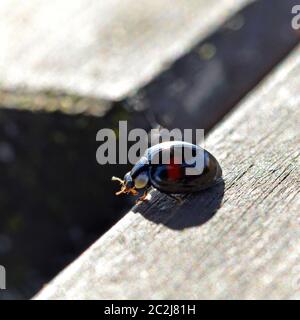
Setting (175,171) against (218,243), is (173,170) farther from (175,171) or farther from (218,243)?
(218,243)

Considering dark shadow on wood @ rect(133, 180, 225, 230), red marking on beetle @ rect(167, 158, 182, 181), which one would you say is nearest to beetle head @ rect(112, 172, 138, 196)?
red marking on beetle @ rect(167, 158, 182, 181)

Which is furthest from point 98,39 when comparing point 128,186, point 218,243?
point 218,243

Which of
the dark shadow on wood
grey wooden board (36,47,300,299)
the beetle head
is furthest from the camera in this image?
the beetle head

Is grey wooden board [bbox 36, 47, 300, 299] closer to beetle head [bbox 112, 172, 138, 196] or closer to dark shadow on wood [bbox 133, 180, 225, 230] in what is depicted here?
dark shadow on wood [bbox 133, 180, 225, 230]

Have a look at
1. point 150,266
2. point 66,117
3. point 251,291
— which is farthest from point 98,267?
point 66,117

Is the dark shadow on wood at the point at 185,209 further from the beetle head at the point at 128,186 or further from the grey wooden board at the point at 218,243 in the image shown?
the beetle head at the point at 128,186

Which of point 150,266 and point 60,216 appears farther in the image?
point 60,216

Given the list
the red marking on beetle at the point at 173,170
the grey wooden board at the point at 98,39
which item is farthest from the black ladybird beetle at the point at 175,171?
the grey wooden board at the point at 98,39

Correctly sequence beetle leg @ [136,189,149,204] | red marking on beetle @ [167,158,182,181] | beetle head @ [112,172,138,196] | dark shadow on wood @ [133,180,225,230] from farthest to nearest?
beetle head @ [112,172,138,196] → red marking on beetle @ [167,158,182,181] → beetle leg @ [136,189,149,204] → dark shadow on wood @ [133,180,225,230]
